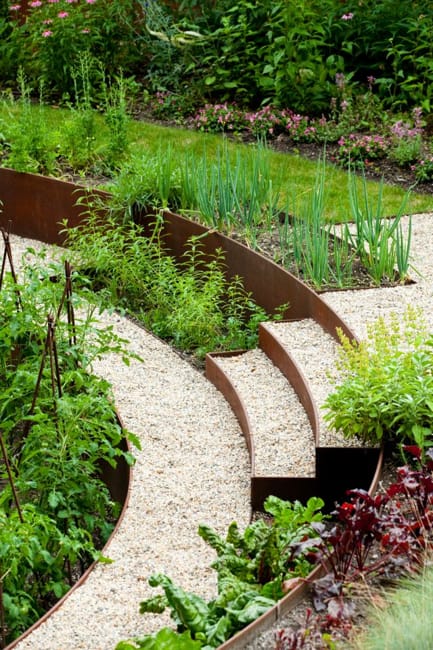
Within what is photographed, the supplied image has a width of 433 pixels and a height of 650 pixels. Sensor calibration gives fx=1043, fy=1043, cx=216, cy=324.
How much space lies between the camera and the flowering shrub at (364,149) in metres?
9.47

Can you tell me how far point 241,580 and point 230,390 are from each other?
7.16 ft

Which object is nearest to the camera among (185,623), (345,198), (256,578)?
(185,623)

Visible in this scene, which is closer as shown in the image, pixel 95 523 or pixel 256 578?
pixel 256 578

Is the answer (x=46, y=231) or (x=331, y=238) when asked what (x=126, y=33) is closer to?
(x=46, y=231)

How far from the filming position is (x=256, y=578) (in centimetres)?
410

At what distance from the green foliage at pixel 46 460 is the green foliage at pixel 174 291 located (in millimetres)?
1042

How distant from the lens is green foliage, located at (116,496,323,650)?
12.0ft

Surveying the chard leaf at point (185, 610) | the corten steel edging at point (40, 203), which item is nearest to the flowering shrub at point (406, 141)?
the corten steel edging at point (40, 203)

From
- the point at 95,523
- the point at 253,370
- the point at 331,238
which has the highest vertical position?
the point at 331,238

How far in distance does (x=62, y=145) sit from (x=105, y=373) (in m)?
3.29

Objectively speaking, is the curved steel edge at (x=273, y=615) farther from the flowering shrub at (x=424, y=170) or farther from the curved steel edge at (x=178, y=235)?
the flowering shrub at (x=424, y=170)

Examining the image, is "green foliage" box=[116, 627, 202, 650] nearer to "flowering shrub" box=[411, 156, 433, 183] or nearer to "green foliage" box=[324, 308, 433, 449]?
"green foliage" box=[324, 308, 433, 449]

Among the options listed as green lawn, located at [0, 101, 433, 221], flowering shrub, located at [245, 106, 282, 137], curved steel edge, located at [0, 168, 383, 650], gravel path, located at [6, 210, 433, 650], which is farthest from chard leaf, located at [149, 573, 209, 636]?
flowering shrub, located at [245, 106, 282, 137]

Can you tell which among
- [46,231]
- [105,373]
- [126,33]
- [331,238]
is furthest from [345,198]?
[126,33]
